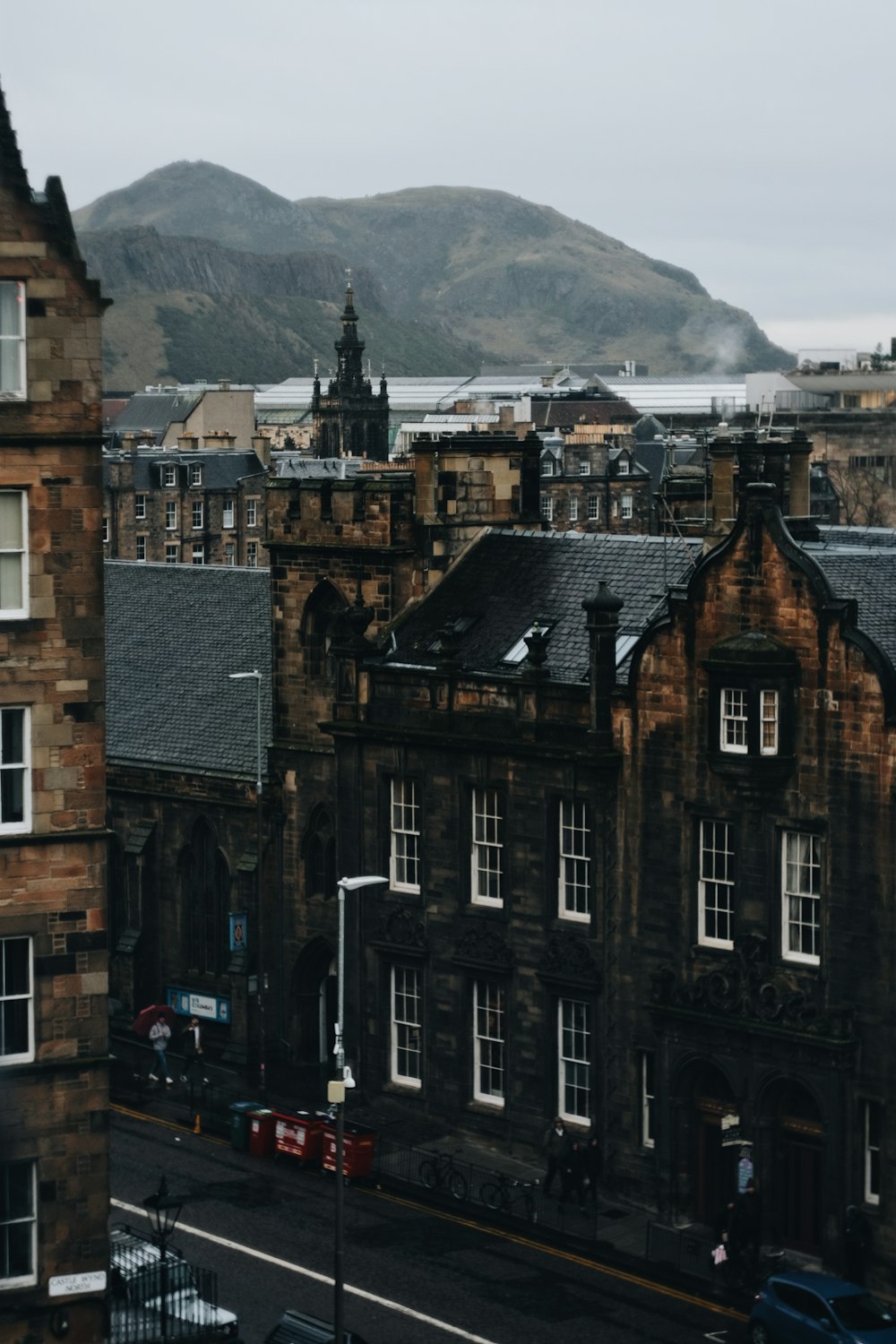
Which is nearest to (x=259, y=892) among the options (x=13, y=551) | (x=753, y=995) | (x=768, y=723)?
(x=753, y=995)

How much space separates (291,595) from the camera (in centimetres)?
6353

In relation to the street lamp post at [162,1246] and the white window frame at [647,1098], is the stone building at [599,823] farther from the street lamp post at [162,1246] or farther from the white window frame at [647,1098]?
the street lamp post at [162,1246]

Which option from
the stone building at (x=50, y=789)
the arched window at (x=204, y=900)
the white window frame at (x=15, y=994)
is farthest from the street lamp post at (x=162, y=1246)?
the arched window at (x=204, y=900)

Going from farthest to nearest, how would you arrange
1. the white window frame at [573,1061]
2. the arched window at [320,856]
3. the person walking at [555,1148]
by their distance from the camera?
the arched window at [320,856] < the white window frame at [573,1061] < the person walking at [555,1148]

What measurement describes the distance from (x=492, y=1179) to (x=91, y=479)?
70.8 feet

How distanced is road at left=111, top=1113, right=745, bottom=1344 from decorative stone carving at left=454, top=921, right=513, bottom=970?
18.1ft

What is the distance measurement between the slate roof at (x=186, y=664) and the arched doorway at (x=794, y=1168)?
68.8 ft

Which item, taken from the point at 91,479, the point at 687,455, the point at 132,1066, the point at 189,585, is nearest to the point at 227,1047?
the point at 132,1066

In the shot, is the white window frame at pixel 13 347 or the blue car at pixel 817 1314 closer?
the white window frame at pixel 13 347

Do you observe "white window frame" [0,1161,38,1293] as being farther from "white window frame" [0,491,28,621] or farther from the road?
"white window frame" [0,491,28,621]

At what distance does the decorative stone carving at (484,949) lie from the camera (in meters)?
54.5

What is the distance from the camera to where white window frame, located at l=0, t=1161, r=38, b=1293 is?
121ft

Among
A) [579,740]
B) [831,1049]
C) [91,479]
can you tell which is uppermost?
[91,479]

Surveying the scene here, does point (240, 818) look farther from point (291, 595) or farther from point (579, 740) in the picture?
point (579, 740)
